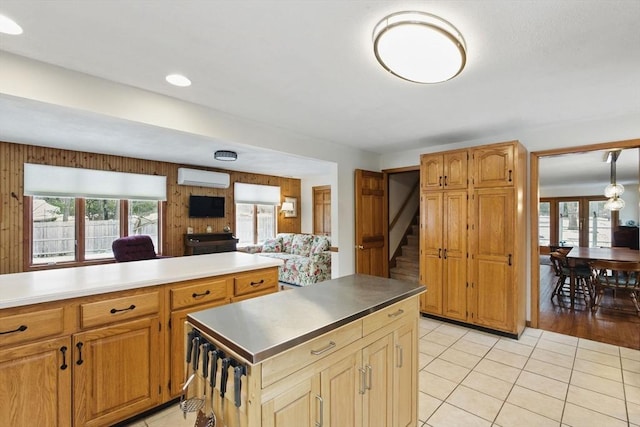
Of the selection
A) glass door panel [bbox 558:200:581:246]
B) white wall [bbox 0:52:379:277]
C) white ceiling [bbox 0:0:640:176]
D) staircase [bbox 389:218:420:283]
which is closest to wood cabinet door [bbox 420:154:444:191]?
white ceiling [bbox 0:0:640:176]

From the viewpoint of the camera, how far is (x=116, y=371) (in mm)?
1869

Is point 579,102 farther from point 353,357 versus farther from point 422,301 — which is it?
point 353,357

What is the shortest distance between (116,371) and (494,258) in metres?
3.60

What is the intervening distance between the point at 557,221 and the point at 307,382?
38.4 feet

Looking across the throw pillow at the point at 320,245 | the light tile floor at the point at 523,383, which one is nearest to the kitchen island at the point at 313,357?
the light tile floor at the point at 523,383

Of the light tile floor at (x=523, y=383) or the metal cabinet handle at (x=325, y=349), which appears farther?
the light tile floor at (x=523, y=383)

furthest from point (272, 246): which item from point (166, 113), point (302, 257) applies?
point (166, 113)

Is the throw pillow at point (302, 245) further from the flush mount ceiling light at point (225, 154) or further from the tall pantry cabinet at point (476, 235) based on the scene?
the tall pantry cabinet at point (476, 235)

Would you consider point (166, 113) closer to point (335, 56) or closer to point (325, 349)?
point (335, 56)

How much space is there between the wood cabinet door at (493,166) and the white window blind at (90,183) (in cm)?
548

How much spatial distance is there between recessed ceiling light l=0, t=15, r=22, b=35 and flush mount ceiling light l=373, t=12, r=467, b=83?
6.32 ft

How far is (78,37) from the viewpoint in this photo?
5.63 feet

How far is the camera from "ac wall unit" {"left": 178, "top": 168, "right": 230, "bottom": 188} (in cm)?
596

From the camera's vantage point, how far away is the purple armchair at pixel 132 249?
16.1ft
